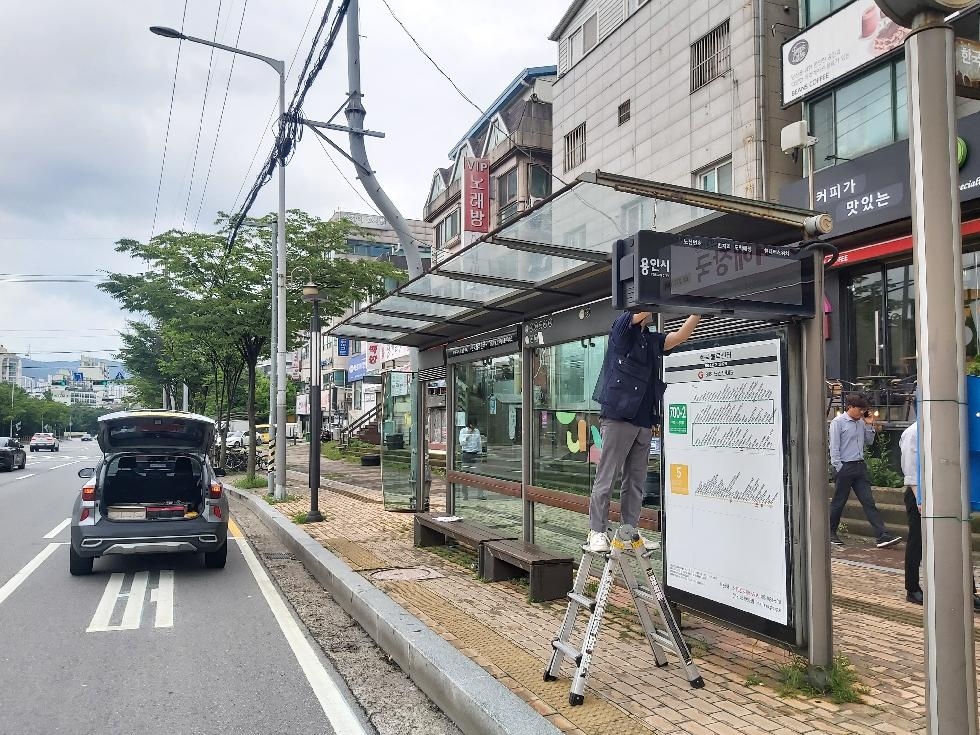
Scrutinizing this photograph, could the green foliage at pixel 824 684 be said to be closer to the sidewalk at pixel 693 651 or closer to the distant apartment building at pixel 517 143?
the sidewalk at pixel 693 651

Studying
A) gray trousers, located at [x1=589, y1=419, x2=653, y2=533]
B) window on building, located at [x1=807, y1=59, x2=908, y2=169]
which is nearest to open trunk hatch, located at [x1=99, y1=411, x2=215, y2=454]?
gray trousers, located at [x1=589, y1=419, x2=653, y2=533]

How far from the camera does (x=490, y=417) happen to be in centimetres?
916

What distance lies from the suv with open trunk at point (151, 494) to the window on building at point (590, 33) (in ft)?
56.2

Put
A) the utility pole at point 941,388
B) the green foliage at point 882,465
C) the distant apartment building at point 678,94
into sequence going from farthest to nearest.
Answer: the distant apartment building at point 678,94 → the green foliage at point 882,465 → the utility pole at point 941,388

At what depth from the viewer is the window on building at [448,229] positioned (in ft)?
127

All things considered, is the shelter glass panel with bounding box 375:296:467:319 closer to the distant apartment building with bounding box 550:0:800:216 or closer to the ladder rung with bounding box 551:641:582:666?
the ladder rung with bounding box 551:641:582:666

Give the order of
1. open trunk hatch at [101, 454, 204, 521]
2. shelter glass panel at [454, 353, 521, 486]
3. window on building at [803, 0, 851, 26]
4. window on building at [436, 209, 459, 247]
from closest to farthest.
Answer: shelter glass panel at [454, 353, 521, 486]
open trunk hatch at [101, 454, 204, 521]
window on building at [803, 0, 851, 26]
window on building at [436, 209, 459, 247]

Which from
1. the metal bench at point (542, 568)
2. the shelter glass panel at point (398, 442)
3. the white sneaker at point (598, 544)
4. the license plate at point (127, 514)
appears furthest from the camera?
the shelter glass panel at point (398, 442)

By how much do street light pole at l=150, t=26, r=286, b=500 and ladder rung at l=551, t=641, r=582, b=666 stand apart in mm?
12056

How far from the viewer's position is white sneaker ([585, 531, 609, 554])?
429cm

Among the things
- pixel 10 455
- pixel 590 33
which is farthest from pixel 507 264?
pixel 10 455

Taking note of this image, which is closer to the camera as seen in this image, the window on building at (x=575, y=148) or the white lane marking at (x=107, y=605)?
the white lane marking at (x=107, y=605)

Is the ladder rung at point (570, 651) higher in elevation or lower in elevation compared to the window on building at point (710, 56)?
lower

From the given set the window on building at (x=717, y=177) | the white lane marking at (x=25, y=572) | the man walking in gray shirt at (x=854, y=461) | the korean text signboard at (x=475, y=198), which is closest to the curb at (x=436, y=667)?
the white lane marking at (x=25, y=572)
